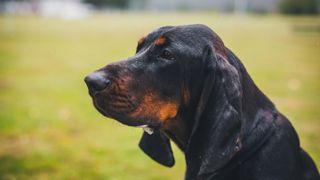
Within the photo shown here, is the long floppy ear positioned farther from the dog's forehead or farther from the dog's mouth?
the dog's mouth

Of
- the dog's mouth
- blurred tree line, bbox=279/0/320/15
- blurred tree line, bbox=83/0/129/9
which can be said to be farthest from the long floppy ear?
blurred tree line, bbox=83/0/129/9

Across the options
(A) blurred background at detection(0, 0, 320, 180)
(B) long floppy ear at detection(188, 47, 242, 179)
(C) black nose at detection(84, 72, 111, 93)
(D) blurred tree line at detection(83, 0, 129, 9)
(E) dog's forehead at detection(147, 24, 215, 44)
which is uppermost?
(E) dog's forehead at detection(147, 24, 215, 44)

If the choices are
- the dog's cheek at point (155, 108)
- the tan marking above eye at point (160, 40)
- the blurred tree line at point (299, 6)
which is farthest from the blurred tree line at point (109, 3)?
the dog's cheek at point (155, 108)

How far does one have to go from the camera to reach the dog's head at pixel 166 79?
3.38m

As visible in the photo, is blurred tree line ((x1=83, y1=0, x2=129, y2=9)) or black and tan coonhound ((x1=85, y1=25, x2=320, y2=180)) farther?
blurred tree line ((x1=83, y1=0, x2=129, y2=9))

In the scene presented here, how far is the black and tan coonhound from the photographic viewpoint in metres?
3.36

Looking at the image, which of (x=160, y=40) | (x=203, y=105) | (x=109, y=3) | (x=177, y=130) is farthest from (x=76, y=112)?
(x=109, y=3)

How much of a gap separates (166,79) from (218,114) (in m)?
0.44

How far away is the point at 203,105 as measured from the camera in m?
3.49

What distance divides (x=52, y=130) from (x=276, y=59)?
13.4 m

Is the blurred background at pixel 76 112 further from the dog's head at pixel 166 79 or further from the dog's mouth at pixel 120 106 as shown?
the dog's mouth at pixel 120 106

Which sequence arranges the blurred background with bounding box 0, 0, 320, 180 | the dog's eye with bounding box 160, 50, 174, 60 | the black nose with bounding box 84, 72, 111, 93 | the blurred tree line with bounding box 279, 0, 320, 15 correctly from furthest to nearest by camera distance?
the blurred tree line with bounding box 279, 0, 320, 15, the blurred background with bounding box 0, 0, 320, 180, the dog's eye with bounding box 160, 50, 174, 60, the black nose with bounding box 84, 72, 111, 93

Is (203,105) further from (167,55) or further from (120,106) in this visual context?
(120,106)

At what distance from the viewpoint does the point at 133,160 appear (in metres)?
7.00
